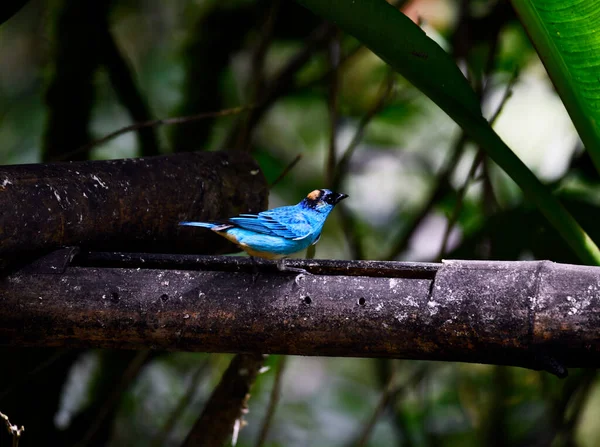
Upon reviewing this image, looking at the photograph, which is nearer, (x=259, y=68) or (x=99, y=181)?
(x=99, y=181)

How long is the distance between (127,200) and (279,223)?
403 millimetres

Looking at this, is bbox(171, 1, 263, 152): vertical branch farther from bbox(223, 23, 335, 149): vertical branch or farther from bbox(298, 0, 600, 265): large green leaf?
bbox(298, 0, 600, 265): large green leaf

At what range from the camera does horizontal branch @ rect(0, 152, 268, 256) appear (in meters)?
1.47

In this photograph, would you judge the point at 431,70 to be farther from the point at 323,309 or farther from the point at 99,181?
the point at 99,181

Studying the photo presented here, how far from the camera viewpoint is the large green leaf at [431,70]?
163 centimetres

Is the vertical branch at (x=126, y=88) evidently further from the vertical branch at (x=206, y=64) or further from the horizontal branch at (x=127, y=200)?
the horizontal branch at (x=127, y=200)

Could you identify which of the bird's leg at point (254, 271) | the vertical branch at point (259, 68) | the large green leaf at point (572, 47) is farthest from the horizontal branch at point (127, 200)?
the large green leaf at point (572, 47)

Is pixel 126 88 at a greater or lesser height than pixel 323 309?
greater

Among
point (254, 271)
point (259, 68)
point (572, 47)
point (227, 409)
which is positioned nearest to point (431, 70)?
point (572, 47)

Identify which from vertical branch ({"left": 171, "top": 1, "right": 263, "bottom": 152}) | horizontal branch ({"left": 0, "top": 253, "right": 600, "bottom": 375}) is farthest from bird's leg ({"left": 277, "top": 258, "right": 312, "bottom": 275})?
vertical branch ({"left": 171, "top": 1, "right": 263, "bottom": 152})

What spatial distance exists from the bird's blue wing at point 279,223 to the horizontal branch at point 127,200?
0.18 meters

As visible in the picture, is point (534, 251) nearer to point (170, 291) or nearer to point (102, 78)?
point (170, 291)

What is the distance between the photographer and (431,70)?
66.9 inches

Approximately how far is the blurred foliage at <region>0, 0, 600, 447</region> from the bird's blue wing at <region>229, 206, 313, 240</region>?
85 centimetres
